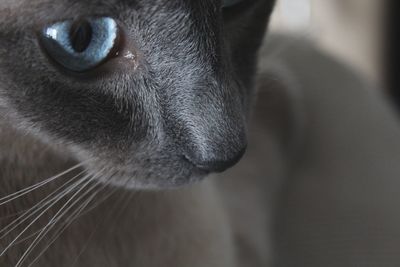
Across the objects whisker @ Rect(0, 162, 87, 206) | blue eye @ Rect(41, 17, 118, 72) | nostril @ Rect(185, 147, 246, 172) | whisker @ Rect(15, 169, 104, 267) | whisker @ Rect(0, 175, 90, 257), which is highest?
blue eye @ Rect(41, 17, 118, 72)

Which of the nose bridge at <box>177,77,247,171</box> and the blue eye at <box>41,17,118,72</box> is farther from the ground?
the blue eye at <box>41,17,118,72</box>

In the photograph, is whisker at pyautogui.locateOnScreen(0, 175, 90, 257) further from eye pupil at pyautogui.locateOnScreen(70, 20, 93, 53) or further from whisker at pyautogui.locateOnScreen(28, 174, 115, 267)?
eye pupil at pyautogui.locateOnScreen(70, 20, 93, 53)

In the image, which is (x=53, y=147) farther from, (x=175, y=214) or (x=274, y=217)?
(x=274, y=217)

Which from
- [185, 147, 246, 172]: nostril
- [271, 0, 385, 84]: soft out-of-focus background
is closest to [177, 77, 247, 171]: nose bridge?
[185, 147, 246, 172]: nostril

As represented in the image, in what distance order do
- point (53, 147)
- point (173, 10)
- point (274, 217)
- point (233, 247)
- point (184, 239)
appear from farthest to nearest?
1. point (274, 217)
2. point (233, 247)
3. point (184, 239)
4. point (53, 147)
5. point (173, 10)

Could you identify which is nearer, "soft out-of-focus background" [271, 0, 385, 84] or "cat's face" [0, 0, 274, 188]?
"cat's face" [0, 0, 274, 188]

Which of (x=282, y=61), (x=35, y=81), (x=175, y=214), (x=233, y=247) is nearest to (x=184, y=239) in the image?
(x=175, y=214)

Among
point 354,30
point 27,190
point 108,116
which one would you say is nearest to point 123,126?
point 108,116

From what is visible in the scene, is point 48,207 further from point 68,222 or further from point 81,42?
point 81,42
